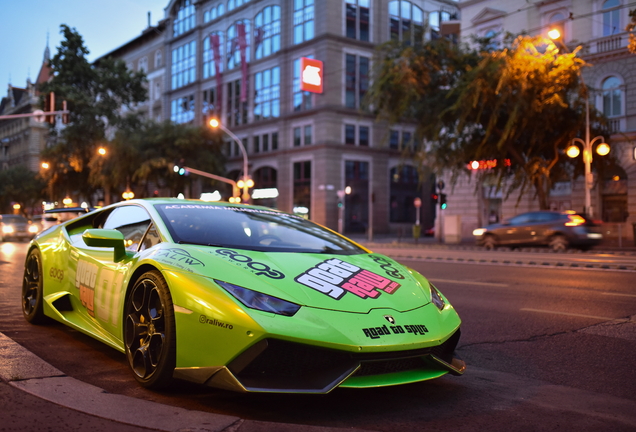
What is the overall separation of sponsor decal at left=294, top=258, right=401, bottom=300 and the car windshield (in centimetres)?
44

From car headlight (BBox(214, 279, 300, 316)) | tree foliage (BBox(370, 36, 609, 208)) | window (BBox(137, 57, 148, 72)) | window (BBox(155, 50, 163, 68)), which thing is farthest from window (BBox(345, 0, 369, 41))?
car headlight (BBox(214, 279, 300, 316))

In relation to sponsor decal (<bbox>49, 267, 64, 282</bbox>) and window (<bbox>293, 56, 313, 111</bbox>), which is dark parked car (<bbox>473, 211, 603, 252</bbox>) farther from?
window (<bbox>293, 56, 313, 111</bbox>)

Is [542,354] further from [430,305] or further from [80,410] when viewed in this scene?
[80,410]

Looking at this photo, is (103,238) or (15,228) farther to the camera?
(15,228)

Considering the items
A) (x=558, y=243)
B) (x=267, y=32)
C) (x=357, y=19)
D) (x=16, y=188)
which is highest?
(x=357, y=19)

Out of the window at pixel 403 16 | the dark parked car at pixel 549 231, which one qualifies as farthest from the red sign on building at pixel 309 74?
the window at pixel 403 16

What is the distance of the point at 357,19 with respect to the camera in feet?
167

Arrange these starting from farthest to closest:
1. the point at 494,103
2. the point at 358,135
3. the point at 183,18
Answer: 1. the point at 183,18
2. the point at 358,135
3. the point at 494,103

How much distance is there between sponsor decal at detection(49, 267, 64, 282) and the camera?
209 inches

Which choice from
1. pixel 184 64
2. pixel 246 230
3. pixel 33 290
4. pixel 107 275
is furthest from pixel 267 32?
pixel 107 275

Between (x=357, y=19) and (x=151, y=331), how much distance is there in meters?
50.2

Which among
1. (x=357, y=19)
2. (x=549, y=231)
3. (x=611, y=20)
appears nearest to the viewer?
(x=549, y=231)

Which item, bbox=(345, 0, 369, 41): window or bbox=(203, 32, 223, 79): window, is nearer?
bbox=(345, 0, 369, 41): window

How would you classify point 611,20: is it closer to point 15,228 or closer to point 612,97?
point 612,97
